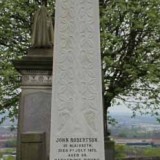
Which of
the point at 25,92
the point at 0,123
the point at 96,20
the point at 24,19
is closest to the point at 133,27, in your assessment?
the point at 24,19

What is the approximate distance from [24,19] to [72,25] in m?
10.8

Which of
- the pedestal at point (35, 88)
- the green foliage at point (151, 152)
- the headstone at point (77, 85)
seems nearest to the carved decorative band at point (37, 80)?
the pedestal at point (35, 88)

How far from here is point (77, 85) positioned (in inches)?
165

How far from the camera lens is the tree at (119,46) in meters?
13.7

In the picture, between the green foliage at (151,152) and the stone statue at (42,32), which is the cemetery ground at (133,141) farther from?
the stone statue at (42,32)

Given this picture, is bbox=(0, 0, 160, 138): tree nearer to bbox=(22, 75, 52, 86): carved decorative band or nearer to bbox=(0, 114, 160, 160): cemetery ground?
bbox=(0, 114, 160, 160): cemetery ground

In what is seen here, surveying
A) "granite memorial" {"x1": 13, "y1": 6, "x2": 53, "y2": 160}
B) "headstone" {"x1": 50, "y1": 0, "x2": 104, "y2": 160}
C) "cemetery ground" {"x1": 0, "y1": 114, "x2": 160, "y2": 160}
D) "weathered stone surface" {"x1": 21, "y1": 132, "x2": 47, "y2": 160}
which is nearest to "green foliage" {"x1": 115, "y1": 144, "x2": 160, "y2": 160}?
"cemetery ground" {"x1": 0, "y1": 114, "x2": 160, "y2": 160}

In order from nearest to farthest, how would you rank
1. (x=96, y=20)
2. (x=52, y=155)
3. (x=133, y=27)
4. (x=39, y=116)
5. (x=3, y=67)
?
(x=52, y=155) → (x=96, y=20) → (x=39, y=116) → (x=3, y=67) → (x=133, y=27)

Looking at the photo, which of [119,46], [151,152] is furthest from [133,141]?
[119,46]

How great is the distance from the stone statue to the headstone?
4.10 metres

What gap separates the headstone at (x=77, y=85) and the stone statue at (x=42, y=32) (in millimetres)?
4096

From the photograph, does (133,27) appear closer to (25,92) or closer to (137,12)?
(137,12)

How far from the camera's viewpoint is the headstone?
408cm

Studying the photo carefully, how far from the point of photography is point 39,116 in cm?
795
